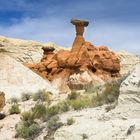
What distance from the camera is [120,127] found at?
1592cm

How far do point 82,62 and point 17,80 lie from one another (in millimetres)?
15357

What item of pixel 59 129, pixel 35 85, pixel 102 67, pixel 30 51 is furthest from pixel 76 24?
pixel 30 51

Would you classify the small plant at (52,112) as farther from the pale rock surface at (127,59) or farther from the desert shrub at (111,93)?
the pale rock surface at (127,59)

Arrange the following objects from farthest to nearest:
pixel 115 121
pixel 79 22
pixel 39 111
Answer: pixel 79 22
pixel 39 111
pixel 115 121

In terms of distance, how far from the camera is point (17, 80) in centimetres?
3122

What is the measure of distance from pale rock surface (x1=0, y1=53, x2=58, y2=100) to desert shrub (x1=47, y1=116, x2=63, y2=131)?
9.19m

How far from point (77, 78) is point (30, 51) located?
44833 mm

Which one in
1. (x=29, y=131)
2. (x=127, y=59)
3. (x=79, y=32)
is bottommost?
Result: (x=29, y=131)

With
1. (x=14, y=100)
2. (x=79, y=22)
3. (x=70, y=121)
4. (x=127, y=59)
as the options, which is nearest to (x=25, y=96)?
(x=14, y=100)

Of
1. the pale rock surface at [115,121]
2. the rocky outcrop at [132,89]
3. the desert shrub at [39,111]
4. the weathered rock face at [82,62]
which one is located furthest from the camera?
the weathered rock face at [82,62]

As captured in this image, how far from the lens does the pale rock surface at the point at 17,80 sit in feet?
97.8

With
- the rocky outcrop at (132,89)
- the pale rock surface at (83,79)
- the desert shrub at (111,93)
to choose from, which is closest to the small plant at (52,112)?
the desert shrub at (111,93)

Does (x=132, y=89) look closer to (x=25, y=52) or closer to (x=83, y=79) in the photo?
(x=83, y=79)

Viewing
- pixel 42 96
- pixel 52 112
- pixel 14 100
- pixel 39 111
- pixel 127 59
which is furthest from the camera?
pixel 127 59
